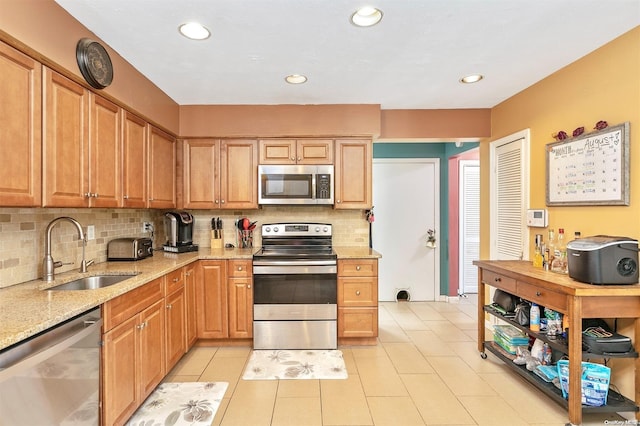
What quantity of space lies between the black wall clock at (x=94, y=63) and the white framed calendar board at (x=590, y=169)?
3.32 m

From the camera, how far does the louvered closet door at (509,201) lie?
2.99 m

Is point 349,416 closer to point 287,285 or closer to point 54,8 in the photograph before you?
point 287,285

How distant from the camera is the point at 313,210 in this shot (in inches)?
146

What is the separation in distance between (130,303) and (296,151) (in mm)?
2081

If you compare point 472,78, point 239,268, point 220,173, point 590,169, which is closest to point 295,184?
point 220,173

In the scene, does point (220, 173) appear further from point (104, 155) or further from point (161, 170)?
point (104, 155)

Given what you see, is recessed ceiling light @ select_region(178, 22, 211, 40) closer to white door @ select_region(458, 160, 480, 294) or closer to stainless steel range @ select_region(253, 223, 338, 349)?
stainless steel range @ select_region(253, 223, 338, 349)

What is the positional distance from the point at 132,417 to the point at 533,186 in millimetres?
3558

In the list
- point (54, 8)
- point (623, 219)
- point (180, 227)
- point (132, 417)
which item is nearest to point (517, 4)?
point (623, 219)

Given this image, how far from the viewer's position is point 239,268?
121 inches

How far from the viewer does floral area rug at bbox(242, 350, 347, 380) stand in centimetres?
258

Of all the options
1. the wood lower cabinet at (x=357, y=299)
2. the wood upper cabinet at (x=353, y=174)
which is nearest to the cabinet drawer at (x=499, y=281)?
the wood lower cabinet at (x=357, y=299)

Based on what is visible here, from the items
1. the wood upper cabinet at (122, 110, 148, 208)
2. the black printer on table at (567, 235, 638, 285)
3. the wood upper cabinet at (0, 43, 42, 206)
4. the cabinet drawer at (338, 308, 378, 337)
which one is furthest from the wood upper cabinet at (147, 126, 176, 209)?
the black printer on table at (567, 235, 638, 285)

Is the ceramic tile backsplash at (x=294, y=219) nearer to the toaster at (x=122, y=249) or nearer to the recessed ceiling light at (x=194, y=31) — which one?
the toaster at (x=122, y=249)
